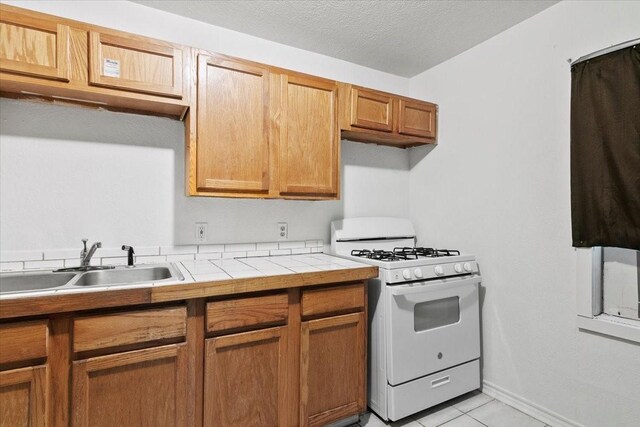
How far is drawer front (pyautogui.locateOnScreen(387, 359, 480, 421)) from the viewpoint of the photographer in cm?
190

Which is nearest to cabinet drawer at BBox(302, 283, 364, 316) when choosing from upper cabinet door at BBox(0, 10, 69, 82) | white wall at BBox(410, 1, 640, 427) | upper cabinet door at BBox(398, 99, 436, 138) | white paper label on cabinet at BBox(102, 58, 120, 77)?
white wall at BBox(410, 1, 640, 427)

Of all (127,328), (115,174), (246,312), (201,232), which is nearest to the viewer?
(127,328)

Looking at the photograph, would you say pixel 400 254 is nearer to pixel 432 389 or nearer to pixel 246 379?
pixel 432 389

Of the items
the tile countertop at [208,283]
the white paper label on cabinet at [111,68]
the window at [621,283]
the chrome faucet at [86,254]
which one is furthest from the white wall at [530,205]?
the chrome faucet at [86,254]

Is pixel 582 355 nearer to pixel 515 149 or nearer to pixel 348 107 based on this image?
pixel 515 149

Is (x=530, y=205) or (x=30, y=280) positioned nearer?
(x=30, y=280)

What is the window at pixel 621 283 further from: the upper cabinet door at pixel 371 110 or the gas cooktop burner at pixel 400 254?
the upper cabinet door at pixel 371 110

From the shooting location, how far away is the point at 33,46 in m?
1.46

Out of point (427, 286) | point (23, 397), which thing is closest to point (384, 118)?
point (427, 286)

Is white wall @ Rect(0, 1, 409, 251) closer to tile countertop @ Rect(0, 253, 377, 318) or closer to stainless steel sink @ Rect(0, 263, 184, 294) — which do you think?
stainless steel sink @ Rect(0, 263, 184, 294)

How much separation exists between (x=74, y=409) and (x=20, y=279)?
2.44ft

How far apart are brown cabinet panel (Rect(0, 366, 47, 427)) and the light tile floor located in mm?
1550

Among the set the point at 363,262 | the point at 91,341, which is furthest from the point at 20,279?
the point at 363,262

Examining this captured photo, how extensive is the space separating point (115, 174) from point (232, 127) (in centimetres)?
74
